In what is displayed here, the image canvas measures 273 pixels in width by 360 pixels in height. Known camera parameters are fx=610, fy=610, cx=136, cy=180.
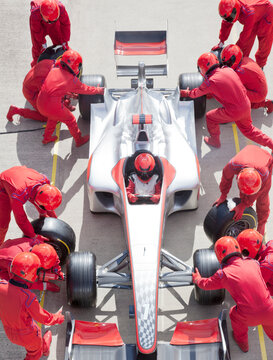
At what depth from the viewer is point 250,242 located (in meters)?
7.55

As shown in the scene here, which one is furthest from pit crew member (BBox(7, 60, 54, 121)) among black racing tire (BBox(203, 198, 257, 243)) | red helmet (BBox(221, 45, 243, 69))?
black racing tire (BBox(203, 198, 257, 243))

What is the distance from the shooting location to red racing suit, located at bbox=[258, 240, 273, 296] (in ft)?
24.7

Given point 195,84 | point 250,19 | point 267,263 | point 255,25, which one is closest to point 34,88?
point 195,84

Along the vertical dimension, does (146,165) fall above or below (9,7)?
below

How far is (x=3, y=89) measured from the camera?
38.1ft

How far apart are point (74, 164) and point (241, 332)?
162 inches

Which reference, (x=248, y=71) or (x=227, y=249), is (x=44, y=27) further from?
(x=227, y=249)

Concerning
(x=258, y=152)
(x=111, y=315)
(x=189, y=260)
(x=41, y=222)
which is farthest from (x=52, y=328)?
(x=258, y=152)

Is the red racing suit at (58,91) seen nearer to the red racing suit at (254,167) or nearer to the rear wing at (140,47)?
the rear wing at (140,47)

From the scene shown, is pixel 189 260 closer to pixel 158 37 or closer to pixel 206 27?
pixel 158 37

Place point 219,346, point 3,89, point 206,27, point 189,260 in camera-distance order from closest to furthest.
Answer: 1. point 219,346
2. point 189,260
3. point 3,89
4. point 206,27

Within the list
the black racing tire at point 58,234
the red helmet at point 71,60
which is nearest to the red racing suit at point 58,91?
the red helmet at point 71,60

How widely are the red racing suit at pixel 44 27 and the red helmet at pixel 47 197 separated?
3511 millimetres

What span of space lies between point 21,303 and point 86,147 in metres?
3.98
